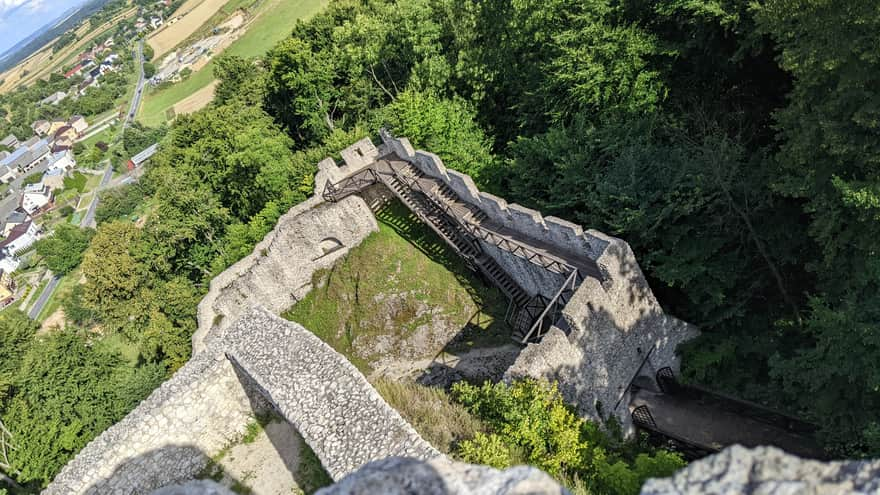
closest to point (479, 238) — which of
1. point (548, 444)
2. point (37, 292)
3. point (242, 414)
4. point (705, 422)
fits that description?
point (548, 444)

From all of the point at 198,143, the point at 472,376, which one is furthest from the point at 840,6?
the point at 198,143

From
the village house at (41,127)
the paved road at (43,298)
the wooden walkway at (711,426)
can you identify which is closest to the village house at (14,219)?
the paved road at (43,298)

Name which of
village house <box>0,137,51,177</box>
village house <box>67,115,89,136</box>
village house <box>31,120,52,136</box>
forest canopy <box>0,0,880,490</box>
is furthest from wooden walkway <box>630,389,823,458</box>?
village house <box>31,120,52,136</box>

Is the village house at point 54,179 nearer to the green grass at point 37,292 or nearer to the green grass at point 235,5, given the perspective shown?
the green grass at point 37,292

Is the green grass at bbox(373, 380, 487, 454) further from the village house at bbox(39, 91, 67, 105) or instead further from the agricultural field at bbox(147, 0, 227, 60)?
the village house at bbox(39, 91, 67, 105)

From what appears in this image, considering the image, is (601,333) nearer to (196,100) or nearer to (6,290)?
(196,100)

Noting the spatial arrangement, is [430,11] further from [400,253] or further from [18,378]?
[18,378]
